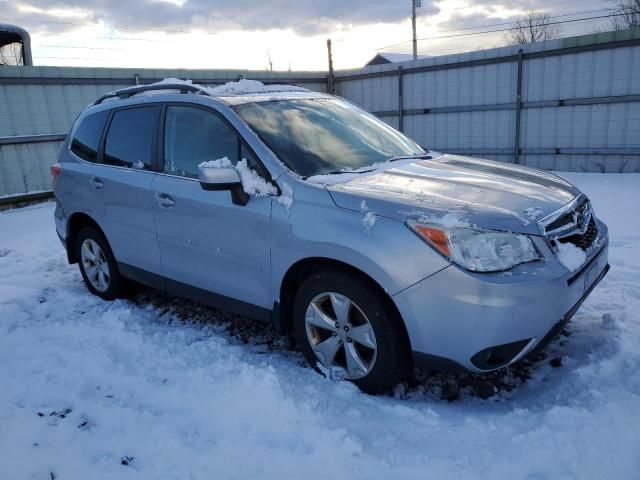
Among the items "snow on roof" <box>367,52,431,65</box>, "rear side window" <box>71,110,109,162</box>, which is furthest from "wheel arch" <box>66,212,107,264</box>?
"snow on roof" <box>367,52,431,65</box>

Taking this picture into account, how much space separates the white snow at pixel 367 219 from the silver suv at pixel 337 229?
1cm

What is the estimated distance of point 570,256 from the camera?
8.99 feet

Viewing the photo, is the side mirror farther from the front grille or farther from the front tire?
the front grille

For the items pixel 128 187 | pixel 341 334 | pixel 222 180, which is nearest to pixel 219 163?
pixel 222 180

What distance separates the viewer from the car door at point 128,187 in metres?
4.00

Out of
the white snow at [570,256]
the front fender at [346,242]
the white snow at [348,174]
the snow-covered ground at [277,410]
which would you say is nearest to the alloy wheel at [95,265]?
the snow-covered ground at [277,410]

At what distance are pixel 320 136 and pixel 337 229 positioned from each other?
1.03 meters

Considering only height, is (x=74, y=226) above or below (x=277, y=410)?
above

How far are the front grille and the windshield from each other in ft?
4.36

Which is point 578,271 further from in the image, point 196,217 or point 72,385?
point 72,385

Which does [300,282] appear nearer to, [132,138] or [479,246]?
[479,246]

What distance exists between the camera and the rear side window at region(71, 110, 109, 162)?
15.1ft

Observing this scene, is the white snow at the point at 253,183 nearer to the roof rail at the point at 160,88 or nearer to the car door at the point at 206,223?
the car door at the point at 206,223

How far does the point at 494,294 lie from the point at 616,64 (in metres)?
9.52
